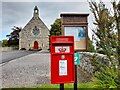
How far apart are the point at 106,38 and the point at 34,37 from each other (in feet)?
146

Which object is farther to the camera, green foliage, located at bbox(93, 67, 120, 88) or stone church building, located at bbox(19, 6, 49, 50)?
stone church building, located at bbox(19, 6, 49, 50)

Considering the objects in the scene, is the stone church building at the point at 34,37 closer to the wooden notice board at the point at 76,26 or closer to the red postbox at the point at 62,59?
the wooden notice board at the point at 76,26

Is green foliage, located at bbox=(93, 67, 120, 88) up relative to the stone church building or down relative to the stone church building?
down

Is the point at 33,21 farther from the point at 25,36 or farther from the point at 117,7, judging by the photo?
the point at 117,7

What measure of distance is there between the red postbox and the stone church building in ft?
142

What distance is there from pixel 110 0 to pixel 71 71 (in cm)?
152

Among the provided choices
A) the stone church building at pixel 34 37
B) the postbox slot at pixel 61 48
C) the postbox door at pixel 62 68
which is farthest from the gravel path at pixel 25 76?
the stone church building at pixel 34 37

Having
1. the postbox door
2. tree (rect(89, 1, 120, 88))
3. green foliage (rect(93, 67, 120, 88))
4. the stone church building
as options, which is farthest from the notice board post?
the stone church building

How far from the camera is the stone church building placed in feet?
157

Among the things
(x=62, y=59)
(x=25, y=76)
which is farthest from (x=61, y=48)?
(x=25, y=76)

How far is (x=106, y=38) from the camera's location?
14.5ft

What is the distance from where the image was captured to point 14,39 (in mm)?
51719

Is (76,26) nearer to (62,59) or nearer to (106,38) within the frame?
(106,38)

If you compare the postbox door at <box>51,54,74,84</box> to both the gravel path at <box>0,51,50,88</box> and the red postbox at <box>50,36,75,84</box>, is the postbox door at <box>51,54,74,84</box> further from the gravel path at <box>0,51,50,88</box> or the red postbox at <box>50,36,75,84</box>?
the gravel path at <box>0,51,50,88</box>
